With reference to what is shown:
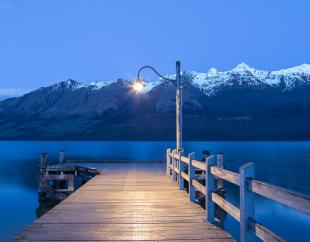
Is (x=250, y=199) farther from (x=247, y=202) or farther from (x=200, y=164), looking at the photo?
(x=200, y=164)

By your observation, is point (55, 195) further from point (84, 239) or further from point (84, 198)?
point (84, 239)

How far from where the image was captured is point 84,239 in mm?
7000

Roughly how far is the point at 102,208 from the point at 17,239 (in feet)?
11.9

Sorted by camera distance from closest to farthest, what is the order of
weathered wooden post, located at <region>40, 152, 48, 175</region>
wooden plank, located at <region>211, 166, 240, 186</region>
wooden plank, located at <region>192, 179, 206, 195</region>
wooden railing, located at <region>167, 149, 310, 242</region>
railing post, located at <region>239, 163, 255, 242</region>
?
1. wooden railing, located at <region>167, 149, 310, 242</region>
2. railing post, located at <region>239, 163, 255, 242</region>
3. wooden plank, located at <region>211, 166, 240, 186</region>
4. wooden plank, located at <region>192, 179, 206, 195</region>
5. weathered wooden post, located at <region>40, 152, 48, 175</region>

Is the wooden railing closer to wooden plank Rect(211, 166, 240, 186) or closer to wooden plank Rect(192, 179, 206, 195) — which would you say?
wooden plank Rect(211, 166, 240, 186)

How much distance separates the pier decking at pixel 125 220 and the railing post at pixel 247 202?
111cm

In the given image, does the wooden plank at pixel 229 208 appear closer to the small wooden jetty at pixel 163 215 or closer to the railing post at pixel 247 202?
the small wooden jetty at pixel 163 215

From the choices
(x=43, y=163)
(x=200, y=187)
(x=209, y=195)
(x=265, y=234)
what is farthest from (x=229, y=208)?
(x=43, y=163)

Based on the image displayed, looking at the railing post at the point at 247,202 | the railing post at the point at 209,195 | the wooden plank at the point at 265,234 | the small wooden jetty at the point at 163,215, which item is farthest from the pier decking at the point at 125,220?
the wooden plank at the point at 265,234

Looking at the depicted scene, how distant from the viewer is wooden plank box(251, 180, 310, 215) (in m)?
4.13

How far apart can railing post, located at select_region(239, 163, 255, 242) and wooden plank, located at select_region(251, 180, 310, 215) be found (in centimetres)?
22

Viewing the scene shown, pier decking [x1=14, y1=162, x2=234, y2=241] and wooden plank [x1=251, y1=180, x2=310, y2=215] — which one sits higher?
wooden plank [x1=251, y1=180, x2=310, y2=215]

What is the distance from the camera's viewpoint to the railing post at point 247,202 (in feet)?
19.2

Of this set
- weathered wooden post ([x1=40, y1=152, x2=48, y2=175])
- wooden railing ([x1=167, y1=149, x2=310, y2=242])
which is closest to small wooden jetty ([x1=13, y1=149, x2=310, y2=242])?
wooden railing ([x1=167, y1=149, x2=310, y2=242])
